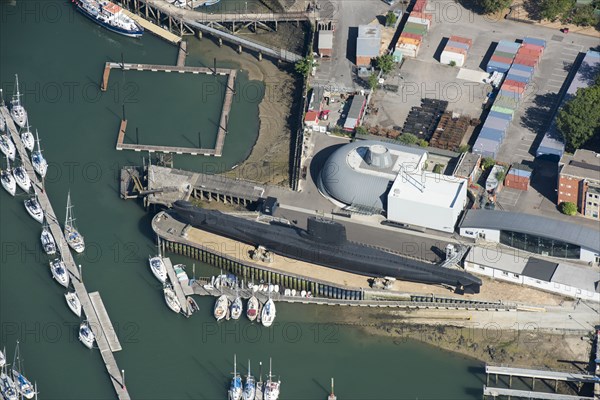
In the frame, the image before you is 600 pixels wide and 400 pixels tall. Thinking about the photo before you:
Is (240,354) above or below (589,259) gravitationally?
below

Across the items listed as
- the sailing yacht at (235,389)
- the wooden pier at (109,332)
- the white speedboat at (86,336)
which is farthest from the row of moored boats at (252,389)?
the white speedboat at (86,336)

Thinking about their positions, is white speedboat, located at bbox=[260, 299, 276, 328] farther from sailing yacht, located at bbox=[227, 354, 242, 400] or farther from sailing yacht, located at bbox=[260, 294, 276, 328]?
sailing yacht, located at bbox=[227, 354, 242, 400]

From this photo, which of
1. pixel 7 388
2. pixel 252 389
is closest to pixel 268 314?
pixel 252 389

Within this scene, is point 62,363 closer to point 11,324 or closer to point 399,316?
point 11,324

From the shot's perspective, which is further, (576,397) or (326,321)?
(326,321)

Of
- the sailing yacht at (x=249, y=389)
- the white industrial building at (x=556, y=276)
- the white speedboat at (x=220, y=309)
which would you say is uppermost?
the white industrial building at (x=556, y=276)

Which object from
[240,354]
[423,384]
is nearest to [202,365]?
[240,354]

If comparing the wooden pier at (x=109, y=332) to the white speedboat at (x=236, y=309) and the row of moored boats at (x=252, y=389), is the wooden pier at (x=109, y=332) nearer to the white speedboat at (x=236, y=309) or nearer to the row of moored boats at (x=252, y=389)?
the white speedboat at (x=236, y=309)
